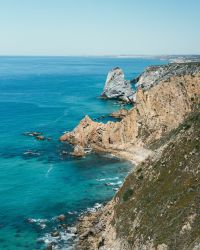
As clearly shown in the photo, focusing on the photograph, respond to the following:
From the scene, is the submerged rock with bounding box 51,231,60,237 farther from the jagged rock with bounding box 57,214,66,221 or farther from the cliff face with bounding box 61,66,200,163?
the cliff face with bounding box 61,66,200,163

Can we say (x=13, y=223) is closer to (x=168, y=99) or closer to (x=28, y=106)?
(x=168, y=99)

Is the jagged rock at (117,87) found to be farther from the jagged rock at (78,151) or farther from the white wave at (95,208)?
the white wave at (95,208)

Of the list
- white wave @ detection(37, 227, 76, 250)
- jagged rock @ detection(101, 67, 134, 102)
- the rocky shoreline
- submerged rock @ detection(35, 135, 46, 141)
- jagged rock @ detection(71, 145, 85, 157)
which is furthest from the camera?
jagged rock @ detection(101, 67, 134, 102)

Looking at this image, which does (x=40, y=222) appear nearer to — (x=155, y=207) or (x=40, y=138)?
(x=155, y=207)

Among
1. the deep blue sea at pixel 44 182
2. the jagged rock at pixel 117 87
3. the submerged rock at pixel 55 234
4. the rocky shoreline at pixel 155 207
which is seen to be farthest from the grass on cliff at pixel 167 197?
the jagged rock at pixel 117 87

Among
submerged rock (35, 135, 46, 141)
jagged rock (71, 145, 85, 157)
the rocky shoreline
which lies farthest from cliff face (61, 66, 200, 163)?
the rocky shoreline

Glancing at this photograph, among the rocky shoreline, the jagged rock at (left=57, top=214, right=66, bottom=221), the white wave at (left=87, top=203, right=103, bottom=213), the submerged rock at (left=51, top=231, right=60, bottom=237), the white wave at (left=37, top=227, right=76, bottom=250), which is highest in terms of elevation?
the rocky shoreline
